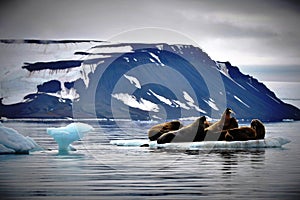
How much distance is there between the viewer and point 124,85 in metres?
60.7

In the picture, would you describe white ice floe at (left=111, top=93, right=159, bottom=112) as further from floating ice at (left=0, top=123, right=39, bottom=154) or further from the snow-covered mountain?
floating ice at (left=0, top=123, right=39, bottom=154)

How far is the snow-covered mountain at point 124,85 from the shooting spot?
41.6 meters

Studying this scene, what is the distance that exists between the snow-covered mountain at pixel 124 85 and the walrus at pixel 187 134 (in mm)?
15109

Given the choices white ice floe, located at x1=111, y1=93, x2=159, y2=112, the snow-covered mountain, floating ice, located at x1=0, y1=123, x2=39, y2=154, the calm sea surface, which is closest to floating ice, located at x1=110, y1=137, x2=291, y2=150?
the calm sea surface

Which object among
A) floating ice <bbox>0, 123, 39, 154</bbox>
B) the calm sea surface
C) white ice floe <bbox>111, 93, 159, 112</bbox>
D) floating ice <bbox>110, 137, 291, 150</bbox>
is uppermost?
white ice floe <bbox>111, 93, 159, 112</bbox>

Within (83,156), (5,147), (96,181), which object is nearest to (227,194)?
(96,181)

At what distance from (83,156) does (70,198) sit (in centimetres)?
573

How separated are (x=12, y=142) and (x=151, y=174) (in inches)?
170

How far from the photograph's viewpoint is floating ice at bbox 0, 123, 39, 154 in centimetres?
1338

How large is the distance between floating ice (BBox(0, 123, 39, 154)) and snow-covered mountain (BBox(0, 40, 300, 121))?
58.2ft

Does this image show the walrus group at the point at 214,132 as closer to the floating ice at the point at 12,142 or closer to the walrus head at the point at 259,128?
the walrus head at the point at 259,128

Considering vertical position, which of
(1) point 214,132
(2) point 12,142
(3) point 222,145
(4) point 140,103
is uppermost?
(4) point 140,103

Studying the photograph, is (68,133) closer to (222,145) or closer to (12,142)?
A: (12,142)

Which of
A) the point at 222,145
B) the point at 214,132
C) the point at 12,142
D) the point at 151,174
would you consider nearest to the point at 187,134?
the point at 214,132
